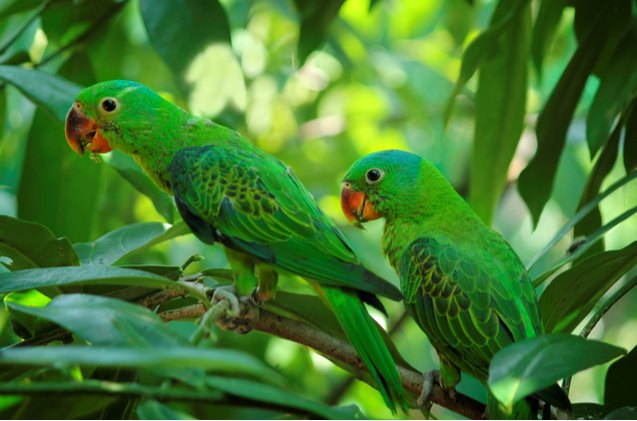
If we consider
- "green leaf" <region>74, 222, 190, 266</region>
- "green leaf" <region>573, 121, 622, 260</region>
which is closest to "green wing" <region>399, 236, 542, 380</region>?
"green leaf" <region>573, 121, 622, 260</region>

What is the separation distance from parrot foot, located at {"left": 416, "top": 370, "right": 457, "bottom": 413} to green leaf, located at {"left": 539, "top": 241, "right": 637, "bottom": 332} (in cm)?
28

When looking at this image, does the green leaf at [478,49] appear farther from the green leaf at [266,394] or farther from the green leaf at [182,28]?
the green leaf at [266,394]

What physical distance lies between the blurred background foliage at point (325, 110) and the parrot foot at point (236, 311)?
0.21 metres

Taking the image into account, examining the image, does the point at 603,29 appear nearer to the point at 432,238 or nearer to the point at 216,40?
the point at 432,238

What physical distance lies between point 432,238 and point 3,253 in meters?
1.01

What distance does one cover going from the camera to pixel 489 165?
2.51 metres

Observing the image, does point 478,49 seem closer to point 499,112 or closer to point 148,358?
point 499,112

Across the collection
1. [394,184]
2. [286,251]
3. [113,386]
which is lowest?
[113,386]

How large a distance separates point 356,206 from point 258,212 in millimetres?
586

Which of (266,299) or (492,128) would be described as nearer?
(266,299)

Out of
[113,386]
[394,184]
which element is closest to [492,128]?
[394,184]

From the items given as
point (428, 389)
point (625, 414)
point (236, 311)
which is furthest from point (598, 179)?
point (236, 311)

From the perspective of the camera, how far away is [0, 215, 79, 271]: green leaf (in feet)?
5.52

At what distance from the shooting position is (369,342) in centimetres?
163
